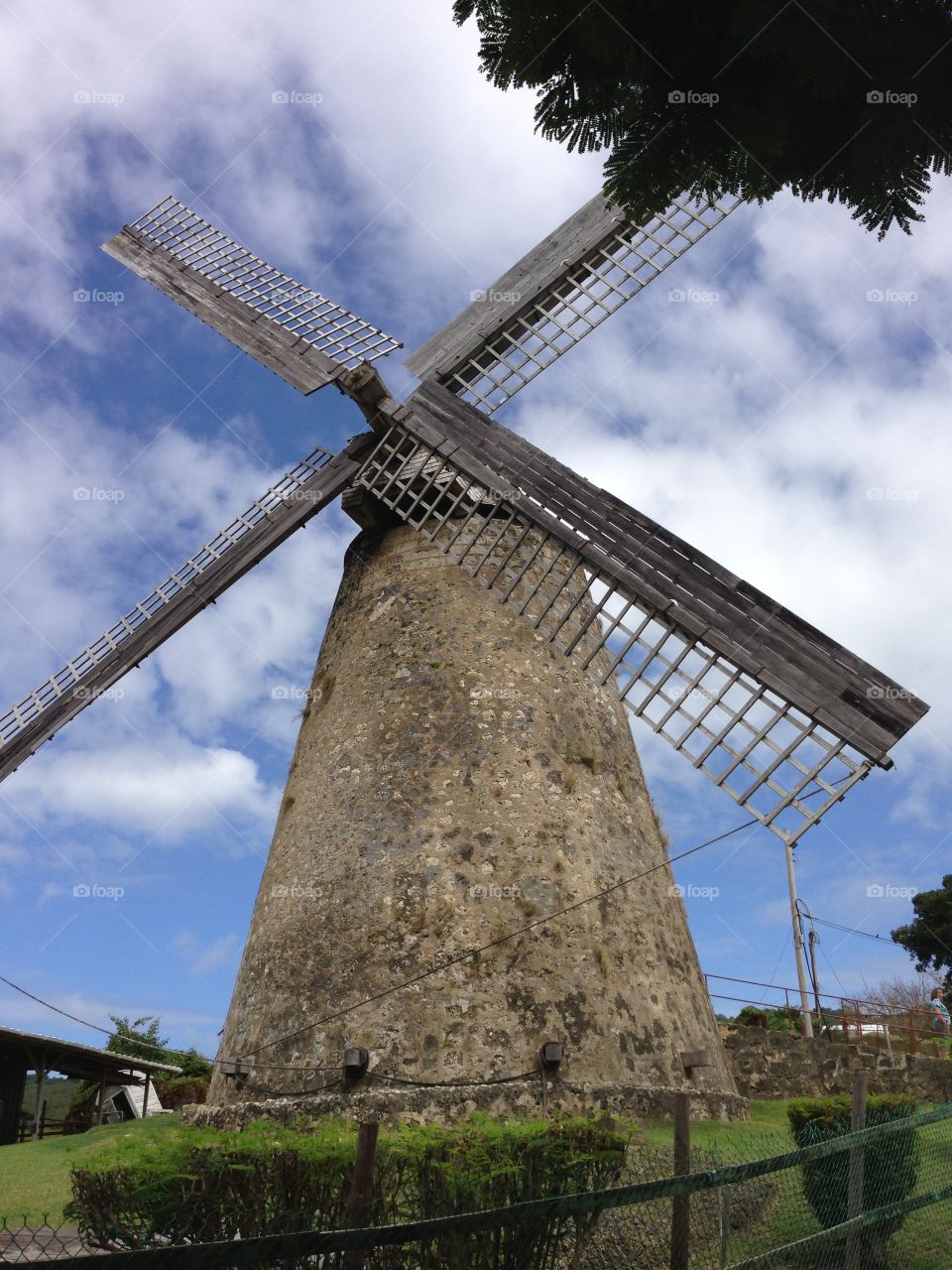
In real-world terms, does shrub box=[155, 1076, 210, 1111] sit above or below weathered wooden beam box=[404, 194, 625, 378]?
below

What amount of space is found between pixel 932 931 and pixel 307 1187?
37.1 meters

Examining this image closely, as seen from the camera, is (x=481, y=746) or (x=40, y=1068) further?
(x=40, y=1068)

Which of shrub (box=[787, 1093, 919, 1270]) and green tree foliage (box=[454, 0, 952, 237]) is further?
shrub (box=[787, 1093, 919, 1270])

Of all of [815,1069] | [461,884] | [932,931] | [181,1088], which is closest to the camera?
[461,884]

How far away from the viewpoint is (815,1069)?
476 inches

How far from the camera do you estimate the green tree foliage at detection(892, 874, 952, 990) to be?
3575cm

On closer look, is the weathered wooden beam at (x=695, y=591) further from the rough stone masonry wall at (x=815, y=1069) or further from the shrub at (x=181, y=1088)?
the shrub at (x=181, y=1088)

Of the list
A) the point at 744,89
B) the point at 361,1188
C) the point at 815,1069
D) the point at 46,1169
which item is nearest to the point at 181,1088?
the point at 46,1169

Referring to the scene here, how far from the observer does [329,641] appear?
11289mm

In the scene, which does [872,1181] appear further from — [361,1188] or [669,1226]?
[361,1188]

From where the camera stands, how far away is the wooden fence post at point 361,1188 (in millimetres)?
3732

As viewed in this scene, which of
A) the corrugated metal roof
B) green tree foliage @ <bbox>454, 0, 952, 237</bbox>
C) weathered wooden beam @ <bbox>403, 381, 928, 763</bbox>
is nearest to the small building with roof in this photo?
the corrugated metal roof

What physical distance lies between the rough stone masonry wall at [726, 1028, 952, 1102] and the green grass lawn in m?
6.83

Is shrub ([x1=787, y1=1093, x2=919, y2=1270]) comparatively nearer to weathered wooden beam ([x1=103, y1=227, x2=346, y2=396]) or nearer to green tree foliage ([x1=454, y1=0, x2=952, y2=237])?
green tree foliage ([x1=454, y1=0, x2=952, y2=237])
